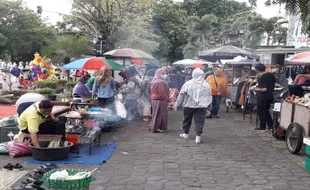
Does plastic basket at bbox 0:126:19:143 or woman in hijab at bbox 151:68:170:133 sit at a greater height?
woman in hijab at bbox 151:68:170:133

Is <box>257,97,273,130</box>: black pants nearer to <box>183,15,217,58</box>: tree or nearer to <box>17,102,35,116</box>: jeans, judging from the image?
<box>17,102,35,116</box>: jeans

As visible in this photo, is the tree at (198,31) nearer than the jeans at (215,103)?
No

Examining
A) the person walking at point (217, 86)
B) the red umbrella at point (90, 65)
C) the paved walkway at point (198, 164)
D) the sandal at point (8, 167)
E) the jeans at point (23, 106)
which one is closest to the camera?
the paved walkway at point (198, 164)

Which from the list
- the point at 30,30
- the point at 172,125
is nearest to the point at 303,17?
the point at 172,125

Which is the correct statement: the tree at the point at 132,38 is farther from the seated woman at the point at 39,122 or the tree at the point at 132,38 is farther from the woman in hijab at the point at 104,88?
the seated woman at the point at 39,122

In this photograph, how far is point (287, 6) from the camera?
27.4ft

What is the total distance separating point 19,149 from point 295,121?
5.45 metres

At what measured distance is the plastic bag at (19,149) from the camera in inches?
267

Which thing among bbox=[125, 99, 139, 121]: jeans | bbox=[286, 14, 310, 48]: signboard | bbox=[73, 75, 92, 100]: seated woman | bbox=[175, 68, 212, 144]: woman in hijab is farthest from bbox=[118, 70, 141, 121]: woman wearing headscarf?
bbox=[286, 14, 310, 48]: signboard

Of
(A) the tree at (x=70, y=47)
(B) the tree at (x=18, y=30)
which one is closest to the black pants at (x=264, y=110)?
(A) the tree at (x=70, y=47)

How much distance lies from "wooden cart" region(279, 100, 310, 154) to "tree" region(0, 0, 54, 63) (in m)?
32.8

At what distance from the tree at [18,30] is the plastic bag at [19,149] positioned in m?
31.4

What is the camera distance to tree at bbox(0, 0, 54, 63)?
37.9 m

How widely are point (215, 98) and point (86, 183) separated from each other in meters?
8.93
